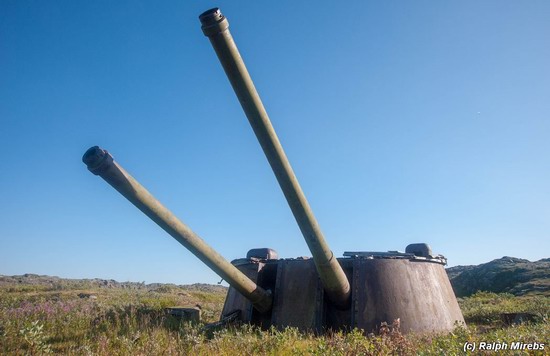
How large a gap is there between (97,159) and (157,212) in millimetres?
848

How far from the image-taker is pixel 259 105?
335 cm

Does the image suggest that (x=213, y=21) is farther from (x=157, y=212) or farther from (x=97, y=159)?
(x=157, y=212)

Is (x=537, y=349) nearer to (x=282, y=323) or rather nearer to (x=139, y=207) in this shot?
(x=282, y=323)

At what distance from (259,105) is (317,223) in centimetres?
179

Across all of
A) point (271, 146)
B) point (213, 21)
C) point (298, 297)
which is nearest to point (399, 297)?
point (298, 297)

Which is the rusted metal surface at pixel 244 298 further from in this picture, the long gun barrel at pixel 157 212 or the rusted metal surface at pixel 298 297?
the long gun barrel at pixel 157 212

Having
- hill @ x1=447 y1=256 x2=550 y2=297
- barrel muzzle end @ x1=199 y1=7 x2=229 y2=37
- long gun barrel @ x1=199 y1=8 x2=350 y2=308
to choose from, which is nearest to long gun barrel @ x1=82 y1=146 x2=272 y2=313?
long gun barrel @ x1=199 y1=8 x2=350 y2=308

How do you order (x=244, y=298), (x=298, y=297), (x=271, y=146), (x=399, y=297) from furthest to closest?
1. (x=244, y=298)
2. (x=298, y=297)
3. (x=399, y=297)
4. (x=271, y=146)

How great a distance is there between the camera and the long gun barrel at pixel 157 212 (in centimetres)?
357

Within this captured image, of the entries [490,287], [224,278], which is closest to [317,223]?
[224,278]

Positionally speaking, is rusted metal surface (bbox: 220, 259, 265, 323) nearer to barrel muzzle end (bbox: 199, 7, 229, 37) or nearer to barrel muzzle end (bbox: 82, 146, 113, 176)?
barrel muzzle end (bbox: 82, 146, 113, 176)

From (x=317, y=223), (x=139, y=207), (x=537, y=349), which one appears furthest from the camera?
(x=317, y=223)

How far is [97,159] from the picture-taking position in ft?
11.6

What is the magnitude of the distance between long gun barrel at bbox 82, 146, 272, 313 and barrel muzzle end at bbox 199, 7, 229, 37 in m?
1.56
